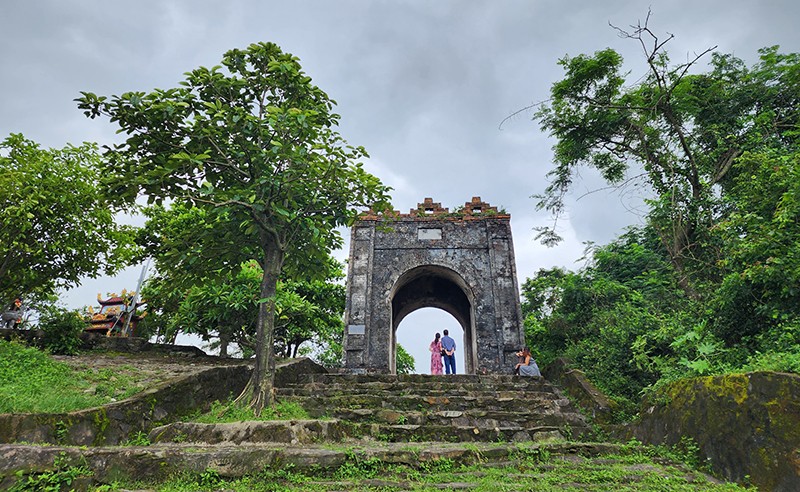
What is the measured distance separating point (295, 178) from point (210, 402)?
12.5 ft

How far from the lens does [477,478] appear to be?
3.66 meters

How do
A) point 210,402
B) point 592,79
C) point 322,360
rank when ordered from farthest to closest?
point 322,360 < point 592,79 < point 210,402

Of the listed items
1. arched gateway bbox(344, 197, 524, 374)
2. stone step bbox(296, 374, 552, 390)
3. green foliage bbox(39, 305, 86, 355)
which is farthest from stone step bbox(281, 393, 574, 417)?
green foliage bbox(39, 305, 86, 355)

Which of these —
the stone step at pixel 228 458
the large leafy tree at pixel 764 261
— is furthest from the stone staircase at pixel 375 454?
the large leafy tree at pixel 764 261

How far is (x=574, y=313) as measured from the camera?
11.1 metres

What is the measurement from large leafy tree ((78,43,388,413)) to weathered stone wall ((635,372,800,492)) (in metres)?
4.68

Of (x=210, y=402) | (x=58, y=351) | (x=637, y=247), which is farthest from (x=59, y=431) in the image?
(x=637, y=247)

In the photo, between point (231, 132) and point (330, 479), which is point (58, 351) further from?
point (330, 479)

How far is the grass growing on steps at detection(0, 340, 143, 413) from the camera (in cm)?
461

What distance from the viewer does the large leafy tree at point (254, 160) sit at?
5.36 metres

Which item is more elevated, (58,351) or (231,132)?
(231,132)

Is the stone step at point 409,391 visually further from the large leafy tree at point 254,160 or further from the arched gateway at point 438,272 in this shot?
the arched gateway at point 438,272

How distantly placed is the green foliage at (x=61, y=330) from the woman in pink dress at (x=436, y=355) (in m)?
9.60

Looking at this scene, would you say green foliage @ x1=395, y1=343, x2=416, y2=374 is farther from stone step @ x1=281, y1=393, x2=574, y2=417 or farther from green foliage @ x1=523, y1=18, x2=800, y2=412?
stone step @ x1=281, y1=393, x2=574, y2=417
